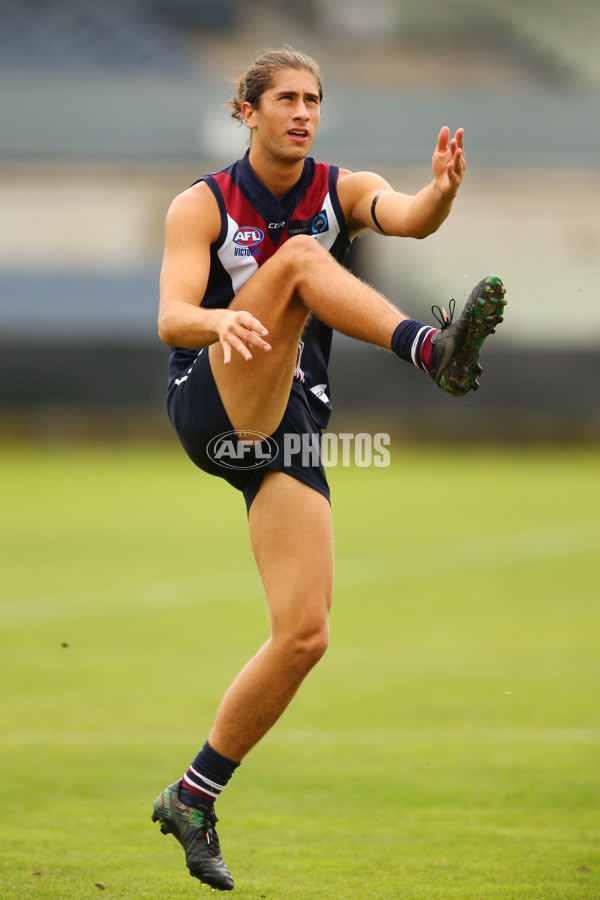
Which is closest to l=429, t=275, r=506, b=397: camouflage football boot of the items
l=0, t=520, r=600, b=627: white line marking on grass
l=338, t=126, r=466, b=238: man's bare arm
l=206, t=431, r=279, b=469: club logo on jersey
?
l=338, t=126, r=466, b=238: man's bare arm

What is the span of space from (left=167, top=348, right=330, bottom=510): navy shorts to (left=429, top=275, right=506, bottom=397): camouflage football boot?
0.63 m

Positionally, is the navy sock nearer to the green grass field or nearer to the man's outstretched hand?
the man's outstretched hand

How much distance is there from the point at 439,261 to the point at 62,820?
68.0ft

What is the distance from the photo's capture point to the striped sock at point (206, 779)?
4062mm

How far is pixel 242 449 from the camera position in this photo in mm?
4086

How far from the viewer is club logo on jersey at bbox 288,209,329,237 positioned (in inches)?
168

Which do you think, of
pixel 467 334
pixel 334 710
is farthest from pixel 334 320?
pixel 334 710

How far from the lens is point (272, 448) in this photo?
4.11 metres

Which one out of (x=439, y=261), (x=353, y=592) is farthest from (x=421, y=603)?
(x=439, y=261)

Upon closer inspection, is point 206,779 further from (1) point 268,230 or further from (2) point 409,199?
(2) point 409,199

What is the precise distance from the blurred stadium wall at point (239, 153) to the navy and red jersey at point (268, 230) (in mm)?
15254

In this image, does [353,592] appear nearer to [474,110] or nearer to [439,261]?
[439,261]

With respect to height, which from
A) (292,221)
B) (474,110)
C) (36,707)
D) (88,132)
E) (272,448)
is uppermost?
(474,110)

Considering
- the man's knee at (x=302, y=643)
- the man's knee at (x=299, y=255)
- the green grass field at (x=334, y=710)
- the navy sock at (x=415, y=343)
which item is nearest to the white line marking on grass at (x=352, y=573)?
the green grass field at (x=334, y=710)
